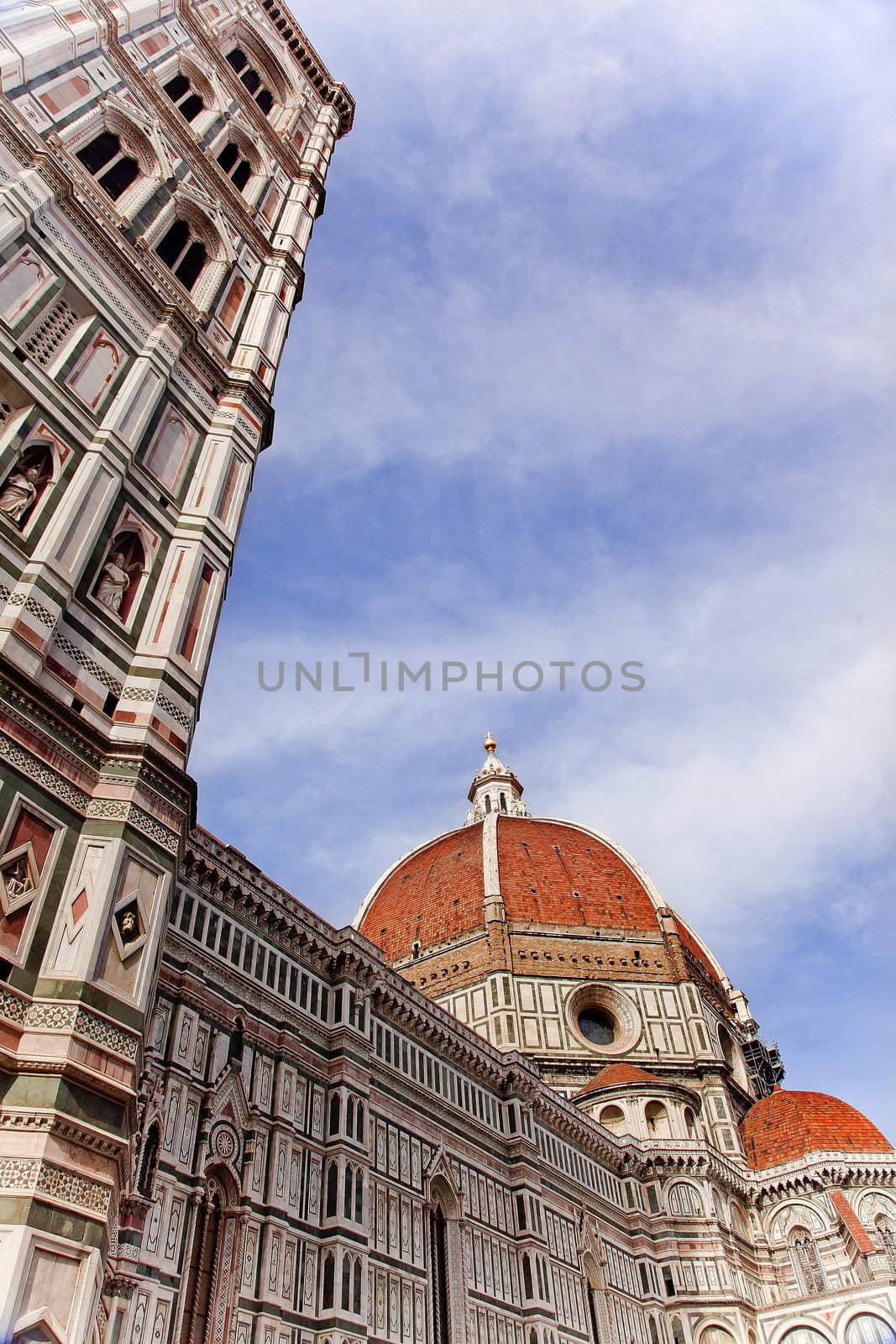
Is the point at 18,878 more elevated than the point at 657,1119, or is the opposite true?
the point at 657,1119

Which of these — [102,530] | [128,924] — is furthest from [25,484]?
[128,924]

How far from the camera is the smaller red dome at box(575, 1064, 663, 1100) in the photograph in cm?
3928

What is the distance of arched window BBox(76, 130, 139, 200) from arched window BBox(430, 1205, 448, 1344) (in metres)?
23.1

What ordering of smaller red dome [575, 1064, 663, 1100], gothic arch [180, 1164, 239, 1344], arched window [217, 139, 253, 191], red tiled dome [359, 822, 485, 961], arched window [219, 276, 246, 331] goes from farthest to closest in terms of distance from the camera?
red tiled dome [359, 822, 485, 961] → smaller red dome [575, 1064, 663, 1100] → arched window [217, 139, 253, 191] → arched window [219, 276, 246, 331] → gothic arch [180, 1164, 239, 1344]

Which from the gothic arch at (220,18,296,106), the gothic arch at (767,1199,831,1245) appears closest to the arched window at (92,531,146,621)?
the gothic arch at (220,18,296,106)

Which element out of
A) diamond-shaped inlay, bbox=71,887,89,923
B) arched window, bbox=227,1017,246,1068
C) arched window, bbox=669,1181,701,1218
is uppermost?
arched window, bbox=669,1181,701,1218

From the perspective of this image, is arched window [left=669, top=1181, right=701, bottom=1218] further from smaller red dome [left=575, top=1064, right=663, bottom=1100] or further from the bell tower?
the bell tower

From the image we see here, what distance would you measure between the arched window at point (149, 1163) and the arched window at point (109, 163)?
15.1 meters

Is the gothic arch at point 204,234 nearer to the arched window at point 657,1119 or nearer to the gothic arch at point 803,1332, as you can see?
the arched window at point 657,1119

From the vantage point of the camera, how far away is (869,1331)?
3288 centimetres

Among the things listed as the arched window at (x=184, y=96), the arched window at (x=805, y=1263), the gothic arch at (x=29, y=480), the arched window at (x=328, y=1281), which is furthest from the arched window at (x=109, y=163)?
the arched window at (x=805, y=1263)

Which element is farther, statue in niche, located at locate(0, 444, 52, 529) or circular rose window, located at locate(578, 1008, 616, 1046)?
circular rose window, located at locate(578, 1008, 616, 1046)

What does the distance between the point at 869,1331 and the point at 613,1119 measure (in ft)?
35.0

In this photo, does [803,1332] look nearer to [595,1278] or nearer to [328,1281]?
[595,1278]
